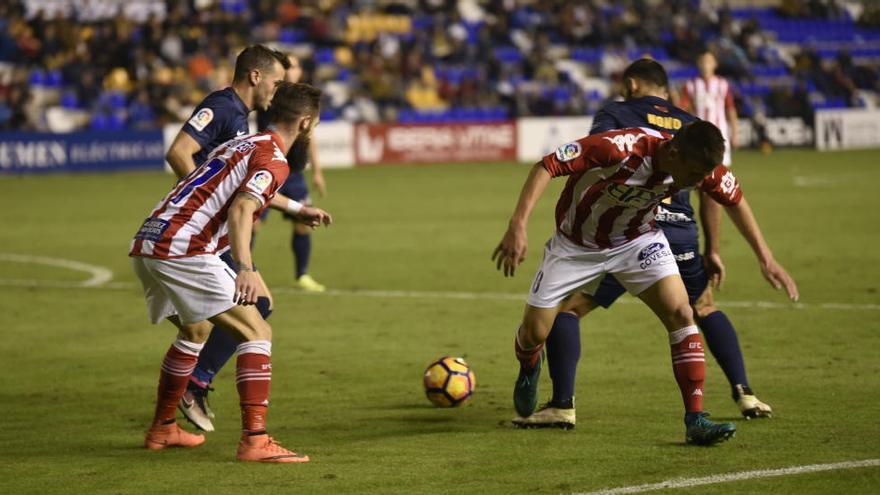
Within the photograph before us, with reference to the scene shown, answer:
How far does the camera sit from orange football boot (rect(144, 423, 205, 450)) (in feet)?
22.7

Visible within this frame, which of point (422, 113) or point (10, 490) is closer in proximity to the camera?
point (10, 490)

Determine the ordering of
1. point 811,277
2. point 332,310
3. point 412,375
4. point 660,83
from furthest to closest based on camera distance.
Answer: point 811,277 < point 332,310 < point 412,375 < point 660,83

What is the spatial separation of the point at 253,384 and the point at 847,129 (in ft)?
109

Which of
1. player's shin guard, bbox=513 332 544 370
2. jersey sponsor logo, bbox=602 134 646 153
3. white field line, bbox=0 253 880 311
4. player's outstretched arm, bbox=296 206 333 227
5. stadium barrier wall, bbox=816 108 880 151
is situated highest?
jersey sponsor logo, bbox=602 134 646 153

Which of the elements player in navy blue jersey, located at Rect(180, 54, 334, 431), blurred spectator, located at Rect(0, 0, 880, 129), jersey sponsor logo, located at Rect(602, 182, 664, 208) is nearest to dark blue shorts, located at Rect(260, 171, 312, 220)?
player in navy blue jersey, located at Rect(180, 54, 334, 431)

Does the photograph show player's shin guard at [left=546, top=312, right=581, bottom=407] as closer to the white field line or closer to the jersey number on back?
the jersey number on back

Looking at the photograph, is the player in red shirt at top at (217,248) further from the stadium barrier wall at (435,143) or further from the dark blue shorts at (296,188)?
the stadium barrier wall at (435,143)

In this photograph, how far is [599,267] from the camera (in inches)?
271

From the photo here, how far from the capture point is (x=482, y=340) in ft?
33.6

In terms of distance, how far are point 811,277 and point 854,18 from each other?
116ft

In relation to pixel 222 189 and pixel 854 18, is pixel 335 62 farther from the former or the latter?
pixel 222 189

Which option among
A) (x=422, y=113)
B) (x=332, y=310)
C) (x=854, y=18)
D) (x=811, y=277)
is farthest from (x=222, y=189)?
(x=854, y=18)

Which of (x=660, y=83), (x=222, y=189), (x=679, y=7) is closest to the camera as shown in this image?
(x=222, y=189)

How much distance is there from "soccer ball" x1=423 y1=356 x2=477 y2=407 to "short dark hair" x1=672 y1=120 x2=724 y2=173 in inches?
91.5
